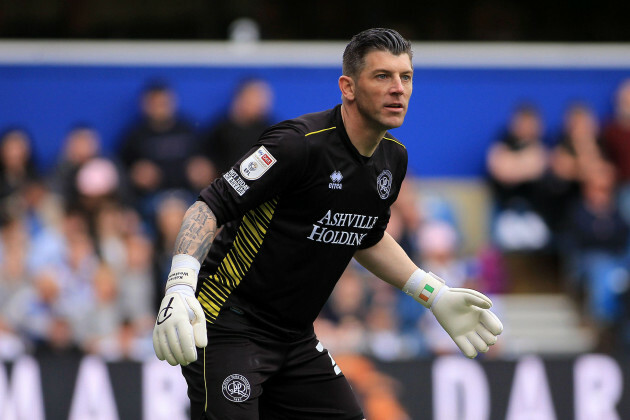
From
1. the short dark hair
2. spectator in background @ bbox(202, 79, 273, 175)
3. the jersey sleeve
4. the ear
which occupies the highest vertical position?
spectator in background @ bbox(202, 79, 273, 175)

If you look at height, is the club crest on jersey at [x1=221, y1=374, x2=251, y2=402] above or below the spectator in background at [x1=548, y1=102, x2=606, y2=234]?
below

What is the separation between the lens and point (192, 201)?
34.3ft

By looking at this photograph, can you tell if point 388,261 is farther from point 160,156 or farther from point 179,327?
A: point 160,156

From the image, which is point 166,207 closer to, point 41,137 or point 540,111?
point 41,137

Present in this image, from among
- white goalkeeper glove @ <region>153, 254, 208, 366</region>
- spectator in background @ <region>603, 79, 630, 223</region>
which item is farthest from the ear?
spectator in background @ <region>603, 79, 630, 223</region>

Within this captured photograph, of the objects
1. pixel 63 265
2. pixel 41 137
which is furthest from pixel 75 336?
pixel 41 137

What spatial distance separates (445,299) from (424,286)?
149 millimetres

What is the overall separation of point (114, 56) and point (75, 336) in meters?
3.72

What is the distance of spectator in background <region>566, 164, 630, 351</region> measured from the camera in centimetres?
1064

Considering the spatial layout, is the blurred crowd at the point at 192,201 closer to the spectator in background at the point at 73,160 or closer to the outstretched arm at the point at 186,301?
the spectator in background at the point at 73,160

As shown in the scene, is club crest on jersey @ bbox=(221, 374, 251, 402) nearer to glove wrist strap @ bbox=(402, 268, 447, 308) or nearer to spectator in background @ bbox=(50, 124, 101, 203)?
glove wrist strap @ bbox=(402, 268, 447, 308)

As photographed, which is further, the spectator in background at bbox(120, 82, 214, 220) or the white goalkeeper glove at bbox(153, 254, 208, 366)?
the spectator in background at bbox(120, 82, 214, 220)

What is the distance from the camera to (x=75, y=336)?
373 inches

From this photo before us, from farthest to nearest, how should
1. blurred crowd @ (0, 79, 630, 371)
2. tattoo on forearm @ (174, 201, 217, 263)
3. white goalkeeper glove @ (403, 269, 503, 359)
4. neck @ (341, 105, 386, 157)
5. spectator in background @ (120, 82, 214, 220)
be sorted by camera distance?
spectator in background @ (120, 82, 214, 220) < blurred crowd @ (0, 79, 630, 371) < white goalkeeper glove @ (403, 269, 503, 359) < neck @ (341, 105, 386, 157) < tattoo on forearm @ (174, 201, 217, 263)
